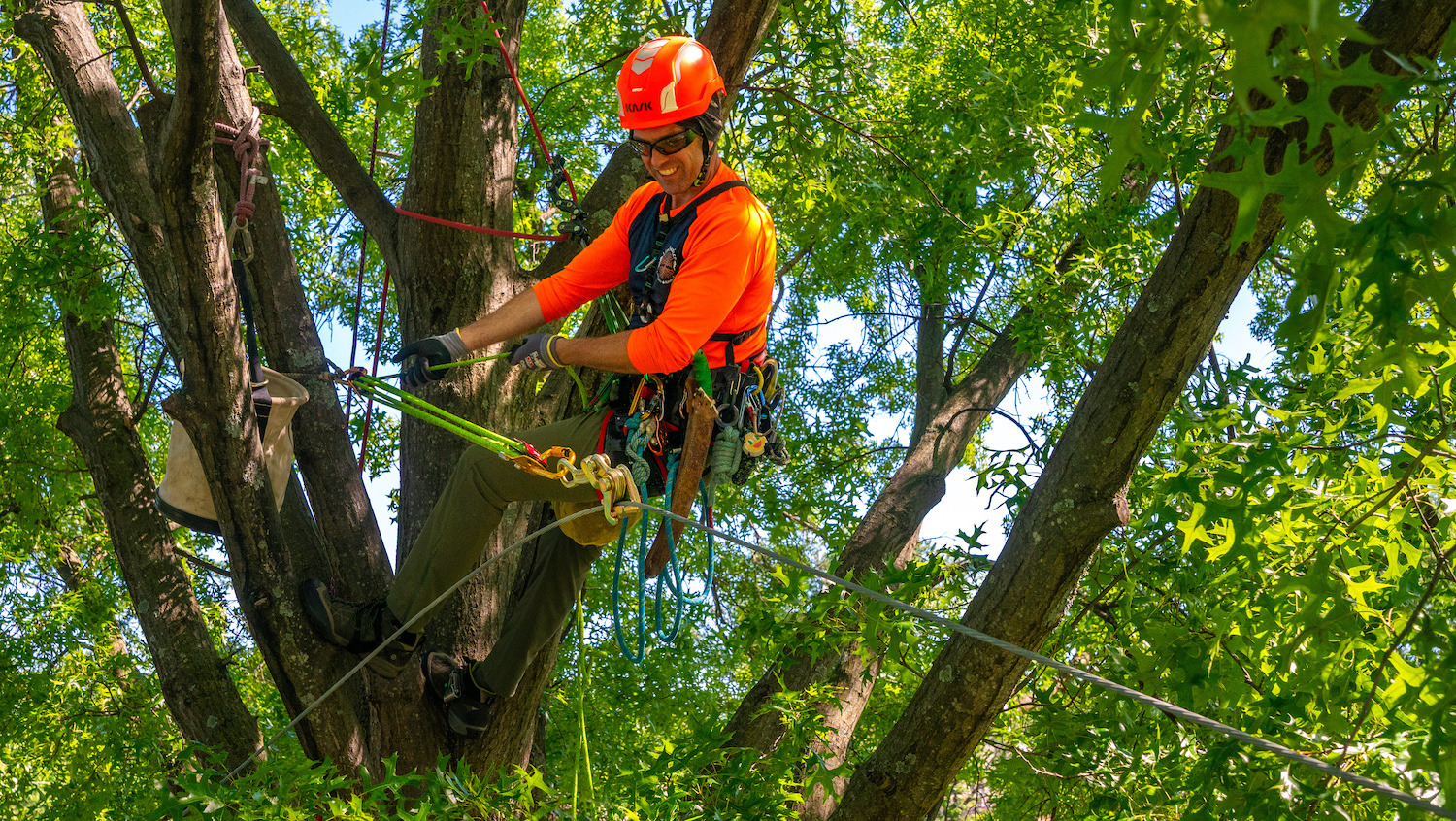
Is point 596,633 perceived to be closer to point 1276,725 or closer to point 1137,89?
point 1276,725

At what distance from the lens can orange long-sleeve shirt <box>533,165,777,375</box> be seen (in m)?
3.20

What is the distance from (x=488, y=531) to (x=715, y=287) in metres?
1.06

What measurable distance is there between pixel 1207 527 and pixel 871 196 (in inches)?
135

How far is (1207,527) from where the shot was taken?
128 inches

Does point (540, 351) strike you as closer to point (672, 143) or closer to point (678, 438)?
point (678, 438)

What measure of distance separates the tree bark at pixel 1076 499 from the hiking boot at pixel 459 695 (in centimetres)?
126

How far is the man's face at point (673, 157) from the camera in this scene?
11.2 feet

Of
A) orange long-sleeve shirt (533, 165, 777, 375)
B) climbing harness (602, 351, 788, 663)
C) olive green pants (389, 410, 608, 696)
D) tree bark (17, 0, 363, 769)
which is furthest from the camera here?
olive green pants (389, 410, 608, 696)

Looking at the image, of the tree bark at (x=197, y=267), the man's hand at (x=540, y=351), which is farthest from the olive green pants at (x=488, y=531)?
the tree bark at (x=197, y=267)

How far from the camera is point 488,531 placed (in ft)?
11.6

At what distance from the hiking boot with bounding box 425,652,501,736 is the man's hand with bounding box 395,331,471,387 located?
105 cm

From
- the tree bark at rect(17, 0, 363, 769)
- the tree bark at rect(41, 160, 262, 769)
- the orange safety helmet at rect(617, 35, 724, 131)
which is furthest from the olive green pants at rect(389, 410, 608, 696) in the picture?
the tree bark at rect(41, 160, 262, 769)

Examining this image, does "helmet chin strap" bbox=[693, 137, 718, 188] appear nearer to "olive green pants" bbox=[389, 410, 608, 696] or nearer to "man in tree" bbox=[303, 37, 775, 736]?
"man in tree" bbox=[303, 37, 775, 736]

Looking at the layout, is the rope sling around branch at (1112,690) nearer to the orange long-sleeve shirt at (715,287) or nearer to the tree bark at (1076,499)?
the tree bark at (1076,499)
